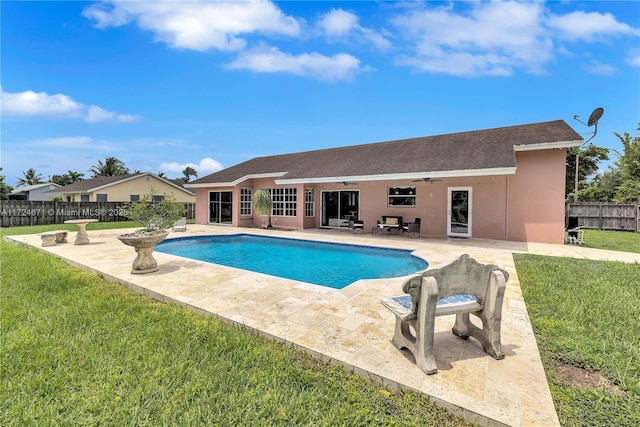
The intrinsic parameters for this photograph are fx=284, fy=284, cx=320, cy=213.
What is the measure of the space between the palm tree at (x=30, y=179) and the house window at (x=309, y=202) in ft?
Answer: 219

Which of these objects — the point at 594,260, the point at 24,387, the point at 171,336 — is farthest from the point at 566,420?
the point at 594,260

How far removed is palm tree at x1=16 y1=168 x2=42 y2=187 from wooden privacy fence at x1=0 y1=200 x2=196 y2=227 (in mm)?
50499

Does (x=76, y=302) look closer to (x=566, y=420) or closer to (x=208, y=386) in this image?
(x=208, y=386)

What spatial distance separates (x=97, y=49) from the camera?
11.7 m

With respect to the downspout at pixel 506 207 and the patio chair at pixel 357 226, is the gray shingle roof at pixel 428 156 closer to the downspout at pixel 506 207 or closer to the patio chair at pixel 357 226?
the downspout at pixel 506 207

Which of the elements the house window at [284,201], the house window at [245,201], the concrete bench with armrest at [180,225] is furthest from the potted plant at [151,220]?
the house window at [245,201]

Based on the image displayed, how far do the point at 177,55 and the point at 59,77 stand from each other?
595cm

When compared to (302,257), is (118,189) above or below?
above

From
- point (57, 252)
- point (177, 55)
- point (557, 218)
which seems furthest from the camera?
point (177, 55)

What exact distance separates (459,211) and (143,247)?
11469mm

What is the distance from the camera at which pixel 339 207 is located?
1579cm

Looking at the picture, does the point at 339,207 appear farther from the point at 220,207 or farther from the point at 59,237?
the point at 59,237

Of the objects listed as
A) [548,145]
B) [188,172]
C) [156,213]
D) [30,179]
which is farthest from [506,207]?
[30,179]

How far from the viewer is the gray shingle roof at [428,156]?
1020 centimetres
